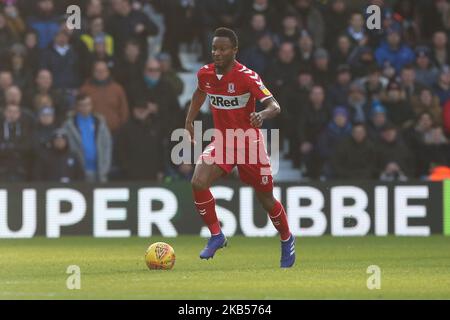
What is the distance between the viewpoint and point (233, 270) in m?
13.2

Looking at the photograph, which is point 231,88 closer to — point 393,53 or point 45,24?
point 45,24

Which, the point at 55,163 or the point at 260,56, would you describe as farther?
the point at 260,56

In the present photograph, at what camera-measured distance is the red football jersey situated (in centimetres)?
1297

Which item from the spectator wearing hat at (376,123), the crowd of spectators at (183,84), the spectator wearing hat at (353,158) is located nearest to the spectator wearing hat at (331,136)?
the crowd of spectators at (183,84)

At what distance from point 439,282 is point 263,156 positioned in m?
2.21

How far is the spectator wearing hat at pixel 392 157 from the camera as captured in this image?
19.6 meters

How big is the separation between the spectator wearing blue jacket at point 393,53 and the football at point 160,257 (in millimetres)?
9312

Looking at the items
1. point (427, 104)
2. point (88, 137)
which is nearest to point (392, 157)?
point (427, 104)

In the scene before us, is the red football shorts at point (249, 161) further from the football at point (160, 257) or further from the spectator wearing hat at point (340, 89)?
the spectator wearing hat at point (340, 89)

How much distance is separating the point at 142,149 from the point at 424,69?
506cm

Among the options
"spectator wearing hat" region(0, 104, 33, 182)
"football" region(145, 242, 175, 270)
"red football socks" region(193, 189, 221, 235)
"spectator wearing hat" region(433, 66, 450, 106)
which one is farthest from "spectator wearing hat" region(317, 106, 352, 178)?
"football" region(145, 242, 175, 270)

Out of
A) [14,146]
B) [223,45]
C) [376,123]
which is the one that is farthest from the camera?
[376,123]
